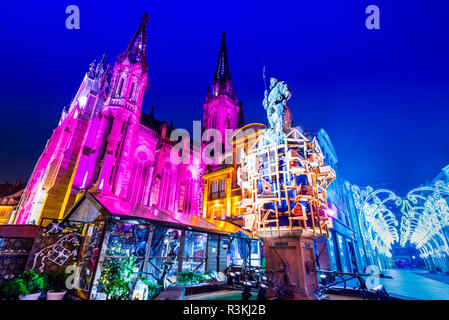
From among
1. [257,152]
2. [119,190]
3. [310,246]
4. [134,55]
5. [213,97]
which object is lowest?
[310,246]

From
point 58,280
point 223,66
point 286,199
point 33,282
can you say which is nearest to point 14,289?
point 33,282

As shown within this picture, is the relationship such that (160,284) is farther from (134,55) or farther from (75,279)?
(134,55)

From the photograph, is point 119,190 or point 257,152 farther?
point 119,190

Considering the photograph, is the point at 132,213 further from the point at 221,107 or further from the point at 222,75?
the point at 222,75

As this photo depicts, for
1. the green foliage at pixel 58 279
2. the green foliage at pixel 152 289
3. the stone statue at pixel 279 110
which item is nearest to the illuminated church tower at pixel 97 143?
the green foliage at pixel 58 279

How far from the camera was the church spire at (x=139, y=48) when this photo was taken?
101ft

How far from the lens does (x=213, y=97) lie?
47719 mm

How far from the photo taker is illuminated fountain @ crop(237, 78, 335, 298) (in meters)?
6.11

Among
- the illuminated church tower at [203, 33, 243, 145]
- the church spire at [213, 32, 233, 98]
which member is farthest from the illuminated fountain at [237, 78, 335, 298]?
the church spire at [213, 32, 233, 98]

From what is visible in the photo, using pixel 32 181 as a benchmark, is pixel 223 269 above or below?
below

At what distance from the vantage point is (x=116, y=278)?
8328 millimetres

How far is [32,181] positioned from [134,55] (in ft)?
93.8

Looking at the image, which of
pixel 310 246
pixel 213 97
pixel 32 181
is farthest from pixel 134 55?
pixel 310 246
